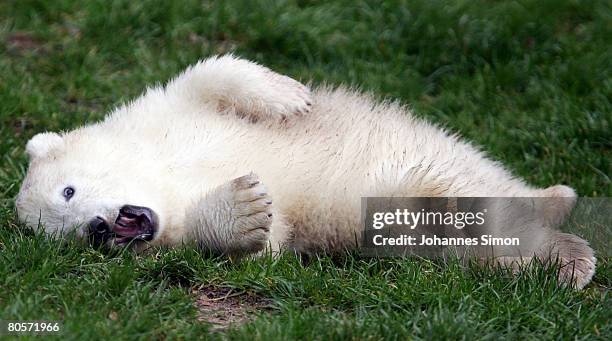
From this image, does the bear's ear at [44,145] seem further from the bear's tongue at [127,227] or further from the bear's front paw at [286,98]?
the bear's front paw at [286,98]

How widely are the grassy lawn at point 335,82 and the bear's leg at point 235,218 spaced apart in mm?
120

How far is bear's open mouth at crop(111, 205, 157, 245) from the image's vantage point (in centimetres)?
558

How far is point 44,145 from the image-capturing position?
6199mm

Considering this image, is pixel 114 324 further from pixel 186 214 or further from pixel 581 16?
pixel 581 16

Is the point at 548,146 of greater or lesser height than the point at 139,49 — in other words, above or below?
below

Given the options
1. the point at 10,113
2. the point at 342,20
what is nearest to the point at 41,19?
the point at 10,113

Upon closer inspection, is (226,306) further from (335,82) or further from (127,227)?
(335,82)

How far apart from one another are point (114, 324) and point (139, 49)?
4381mm

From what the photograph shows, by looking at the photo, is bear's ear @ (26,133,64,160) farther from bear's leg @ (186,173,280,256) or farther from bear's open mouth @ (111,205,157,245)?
bear's leg @ (186,173,280,256)

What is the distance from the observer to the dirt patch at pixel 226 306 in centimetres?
508

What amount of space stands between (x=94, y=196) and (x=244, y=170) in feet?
3.04

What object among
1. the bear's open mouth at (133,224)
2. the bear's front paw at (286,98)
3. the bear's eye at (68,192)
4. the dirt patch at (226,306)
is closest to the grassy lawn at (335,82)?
the dirt patch at (226,306)

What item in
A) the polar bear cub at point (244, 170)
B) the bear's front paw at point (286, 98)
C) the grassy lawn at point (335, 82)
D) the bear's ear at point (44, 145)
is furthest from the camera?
the bear's front paw at point (286, 98)

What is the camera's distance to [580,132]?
7.70 metres
